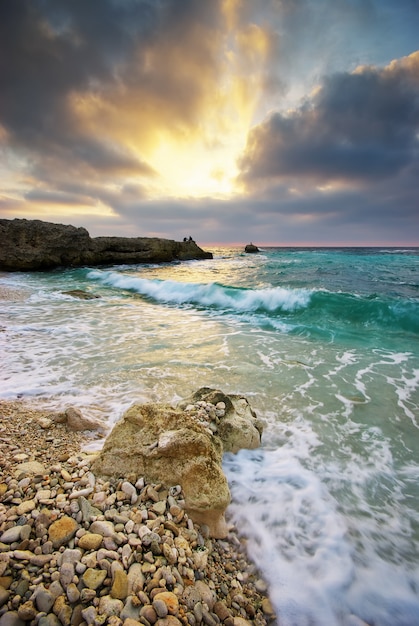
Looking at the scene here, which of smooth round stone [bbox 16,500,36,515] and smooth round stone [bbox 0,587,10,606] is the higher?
smooth round stone [bbox 0,587,10,606]

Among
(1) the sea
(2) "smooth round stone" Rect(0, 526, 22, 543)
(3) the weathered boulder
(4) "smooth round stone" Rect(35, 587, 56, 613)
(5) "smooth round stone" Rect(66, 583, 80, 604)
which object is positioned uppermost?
(2) "smooth round stone" Rect(0, 526, 22, 543)

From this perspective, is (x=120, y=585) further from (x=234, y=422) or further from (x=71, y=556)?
(x=234, y=422)

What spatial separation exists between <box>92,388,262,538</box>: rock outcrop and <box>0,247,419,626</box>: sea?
36 cm

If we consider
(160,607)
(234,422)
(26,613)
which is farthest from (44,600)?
(234,422)

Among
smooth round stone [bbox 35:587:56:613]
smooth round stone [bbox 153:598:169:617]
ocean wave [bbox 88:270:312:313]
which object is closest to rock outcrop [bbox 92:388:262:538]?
smooth round stone [bbox 153:598:169:617]

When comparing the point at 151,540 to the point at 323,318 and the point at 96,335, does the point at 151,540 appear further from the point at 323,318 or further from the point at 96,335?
the point at 323,318

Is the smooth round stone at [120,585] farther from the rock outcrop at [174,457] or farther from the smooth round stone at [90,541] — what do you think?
the rock outcrop at [174,457]

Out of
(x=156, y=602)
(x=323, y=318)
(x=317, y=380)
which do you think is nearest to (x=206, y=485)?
(x=156, y=602)

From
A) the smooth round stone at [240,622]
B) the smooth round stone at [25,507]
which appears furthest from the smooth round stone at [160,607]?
the smooth round stone at [25,507]

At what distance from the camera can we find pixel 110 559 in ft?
5.46

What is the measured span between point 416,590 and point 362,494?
757 mm

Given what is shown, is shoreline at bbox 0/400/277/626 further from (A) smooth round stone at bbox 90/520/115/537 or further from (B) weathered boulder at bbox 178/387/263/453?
(B) weathered boulder at bbox 178/387/263/453

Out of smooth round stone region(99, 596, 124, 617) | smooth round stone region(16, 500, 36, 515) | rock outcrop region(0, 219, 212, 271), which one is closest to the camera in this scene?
smooth round stone region(99, 596, 124, 617)

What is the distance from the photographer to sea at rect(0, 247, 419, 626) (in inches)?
80.0
